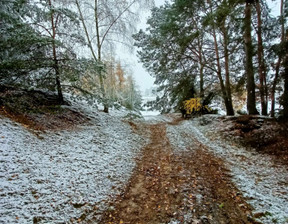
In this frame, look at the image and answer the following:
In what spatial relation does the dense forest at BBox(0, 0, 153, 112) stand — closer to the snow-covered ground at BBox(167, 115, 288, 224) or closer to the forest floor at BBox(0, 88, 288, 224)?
the forest floor at BBox(0, 88, 288, 224)

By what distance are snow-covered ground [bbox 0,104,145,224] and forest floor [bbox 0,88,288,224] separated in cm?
2

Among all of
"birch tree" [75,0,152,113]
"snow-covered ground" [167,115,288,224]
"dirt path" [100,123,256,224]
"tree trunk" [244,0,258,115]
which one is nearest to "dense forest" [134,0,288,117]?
"tree trunk" [244,0,258,115]

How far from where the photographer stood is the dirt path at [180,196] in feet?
8.55

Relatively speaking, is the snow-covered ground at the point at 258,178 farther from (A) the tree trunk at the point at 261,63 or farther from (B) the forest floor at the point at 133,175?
(A) the tree trunk at the point at 261,63

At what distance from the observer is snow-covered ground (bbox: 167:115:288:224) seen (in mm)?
2631

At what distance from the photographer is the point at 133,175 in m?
4.00

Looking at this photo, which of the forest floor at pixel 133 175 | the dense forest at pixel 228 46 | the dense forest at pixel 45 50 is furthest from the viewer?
the dense forest at pixel 228 46

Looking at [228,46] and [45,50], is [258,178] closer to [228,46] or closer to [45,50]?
[45,50]

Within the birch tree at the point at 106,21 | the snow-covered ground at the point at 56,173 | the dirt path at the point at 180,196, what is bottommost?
the dirt path at the point at 180,196

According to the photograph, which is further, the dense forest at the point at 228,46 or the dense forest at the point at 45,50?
the dense forest at the point at 228,46

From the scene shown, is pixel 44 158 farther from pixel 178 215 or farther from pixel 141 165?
pixel 178 215

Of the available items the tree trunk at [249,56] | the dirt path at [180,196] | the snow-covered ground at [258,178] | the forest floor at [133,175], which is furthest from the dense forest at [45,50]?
the tree trunk at [249,56]

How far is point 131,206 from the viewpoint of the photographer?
2.92 metres

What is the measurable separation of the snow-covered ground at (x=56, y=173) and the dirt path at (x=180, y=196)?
0.40 m
